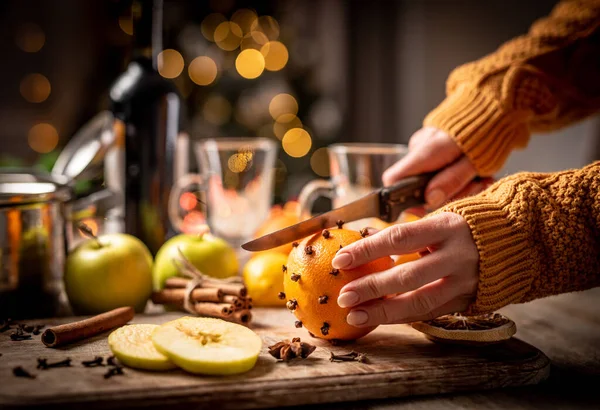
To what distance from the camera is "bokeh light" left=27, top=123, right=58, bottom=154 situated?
4719 millimetres

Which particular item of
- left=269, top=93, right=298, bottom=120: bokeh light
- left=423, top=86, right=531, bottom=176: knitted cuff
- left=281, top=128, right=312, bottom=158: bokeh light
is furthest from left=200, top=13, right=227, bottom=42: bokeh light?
left=423, top=86, right=531, bottom=176: knitted cuff

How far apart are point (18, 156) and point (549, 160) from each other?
13.1ft

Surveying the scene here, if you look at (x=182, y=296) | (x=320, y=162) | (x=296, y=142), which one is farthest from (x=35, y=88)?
(x=182, y=296)

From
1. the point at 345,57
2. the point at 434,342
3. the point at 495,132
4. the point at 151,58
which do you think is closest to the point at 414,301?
the point at 434,342

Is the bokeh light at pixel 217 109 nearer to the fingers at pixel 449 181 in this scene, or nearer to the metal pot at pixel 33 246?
the metal pot at pixel 33 246

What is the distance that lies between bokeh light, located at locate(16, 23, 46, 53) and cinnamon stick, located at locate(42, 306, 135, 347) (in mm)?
4281

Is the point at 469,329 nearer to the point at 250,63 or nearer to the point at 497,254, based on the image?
the point at 497,254

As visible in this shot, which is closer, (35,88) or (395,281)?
(395,281)

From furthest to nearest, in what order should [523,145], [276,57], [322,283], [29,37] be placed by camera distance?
[29,37]
[276,57]
[523,145]
[322,283]

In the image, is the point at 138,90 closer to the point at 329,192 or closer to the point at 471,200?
the point at 329,192

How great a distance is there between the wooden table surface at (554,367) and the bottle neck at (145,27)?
1100 millimetres

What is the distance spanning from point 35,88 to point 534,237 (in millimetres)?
4640

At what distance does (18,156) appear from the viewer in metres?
4.70

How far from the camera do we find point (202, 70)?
3.91 meters
